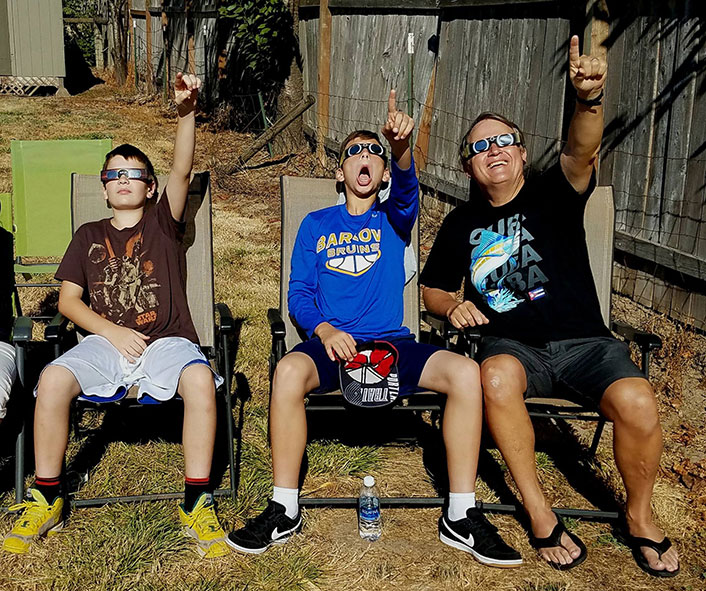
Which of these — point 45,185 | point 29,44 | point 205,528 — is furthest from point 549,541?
point 29,44

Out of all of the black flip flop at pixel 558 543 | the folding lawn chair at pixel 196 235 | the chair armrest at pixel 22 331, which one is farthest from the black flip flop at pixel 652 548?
the chair armrest at pixel 22 331

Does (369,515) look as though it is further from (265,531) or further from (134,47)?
(134,47)

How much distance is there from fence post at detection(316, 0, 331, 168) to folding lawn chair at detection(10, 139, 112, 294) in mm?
5071

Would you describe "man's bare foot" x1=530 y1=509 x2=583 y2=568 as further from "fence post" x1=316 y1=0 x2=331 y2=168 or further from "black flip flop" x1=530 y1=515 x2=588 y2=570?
"fence post" x1=316 y1=0 x2=331 y2=168

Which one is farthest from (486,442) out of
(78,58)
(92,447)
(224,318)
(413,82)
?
(78,58)

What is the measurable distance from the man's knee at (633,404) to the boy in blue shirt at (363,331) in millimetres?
508

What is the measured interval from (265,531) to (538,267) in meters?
1.56

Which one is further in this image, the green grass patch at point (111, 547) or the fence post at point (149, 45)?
the fence post at point (149, 45)

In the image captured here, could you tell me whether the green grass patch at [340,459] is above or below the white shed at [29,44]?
below

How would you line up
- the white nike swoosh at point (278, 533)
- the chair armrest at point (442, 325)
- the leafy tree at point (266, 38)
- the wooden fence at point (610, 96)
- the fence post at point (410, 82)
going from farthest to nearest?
the leafy tree at point (266, 38), the fence post at point (410, 82), the wooden fence at point (610, 96), the chair armrest at point (442, 325), the white nike swoosh at point (278, 533)

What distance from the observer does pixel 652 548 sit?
3115 mm

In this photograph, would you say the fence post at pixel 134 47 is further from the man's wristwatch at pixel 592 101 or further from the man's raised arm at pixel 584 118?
the man's wristwatch at pixel 592 101

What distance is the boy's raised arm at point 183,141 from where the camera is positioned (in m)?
3.46

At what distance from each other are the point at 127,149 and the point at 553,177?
1.86 meters
